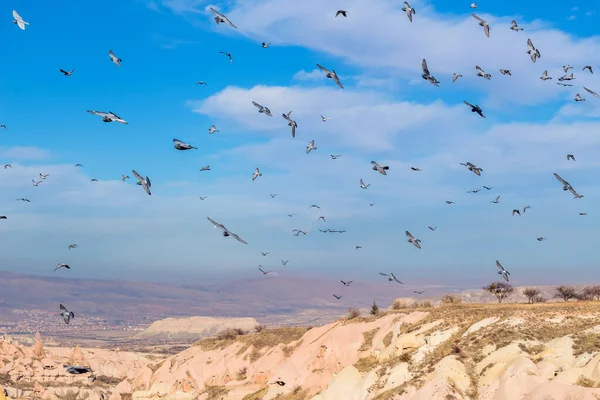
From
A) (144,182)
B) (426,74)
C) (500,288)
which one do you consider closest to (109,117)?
(144,182)

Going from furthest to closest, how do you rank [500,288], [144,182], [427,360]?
[500,288] < [427,360] < [144,182]

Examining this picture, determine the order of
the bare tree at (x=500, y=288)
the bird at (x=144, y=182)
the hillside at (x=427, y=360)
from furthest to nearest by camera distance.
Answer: the bare tree at (x=500, y=288) → the hillside at (x=427, y=360) → the bird at (x=144, y=182)

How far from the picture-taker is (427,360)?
174 ft

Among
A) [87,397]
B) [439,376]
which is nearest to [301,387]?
[439,376]

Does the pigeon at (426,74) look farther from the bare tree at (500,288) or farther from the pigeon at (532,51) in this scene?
the bare tree at (500,288)

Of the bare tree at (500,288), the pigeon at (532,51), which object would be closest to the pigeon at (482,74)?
the pigeon at (532,51)

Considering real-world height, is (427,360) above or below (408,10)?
below

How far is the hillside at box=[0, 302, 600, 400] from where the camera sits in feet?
138

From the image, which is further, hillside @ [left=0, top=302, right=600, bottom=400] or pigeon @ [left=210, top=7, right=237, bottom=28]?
hillside @ [left=0, top=302, right=600, bottom=400]


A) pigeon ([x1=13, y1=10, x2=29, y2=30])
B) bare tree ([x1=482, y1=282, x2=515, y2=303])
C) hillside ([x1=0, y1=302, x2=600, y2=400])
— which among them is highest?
pigeon ([x1=13, y1=10, x2=29, y2=30])

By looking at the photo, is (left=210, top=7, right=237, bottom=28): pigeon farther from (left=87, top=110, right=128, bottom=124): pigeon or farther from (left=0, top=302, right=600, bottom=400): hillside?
(left=0, top=302, right=600, bottom=400): hillside

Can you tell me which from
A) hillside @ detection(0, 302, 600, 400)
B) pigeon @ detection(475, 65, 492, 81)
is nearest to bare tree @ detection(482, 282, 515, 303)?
hillside @ detection(0, 302, 600, 400)

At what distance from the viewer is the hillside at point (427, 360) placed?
138ft

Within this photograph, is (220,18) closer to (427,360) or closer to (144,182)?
(144,182)
